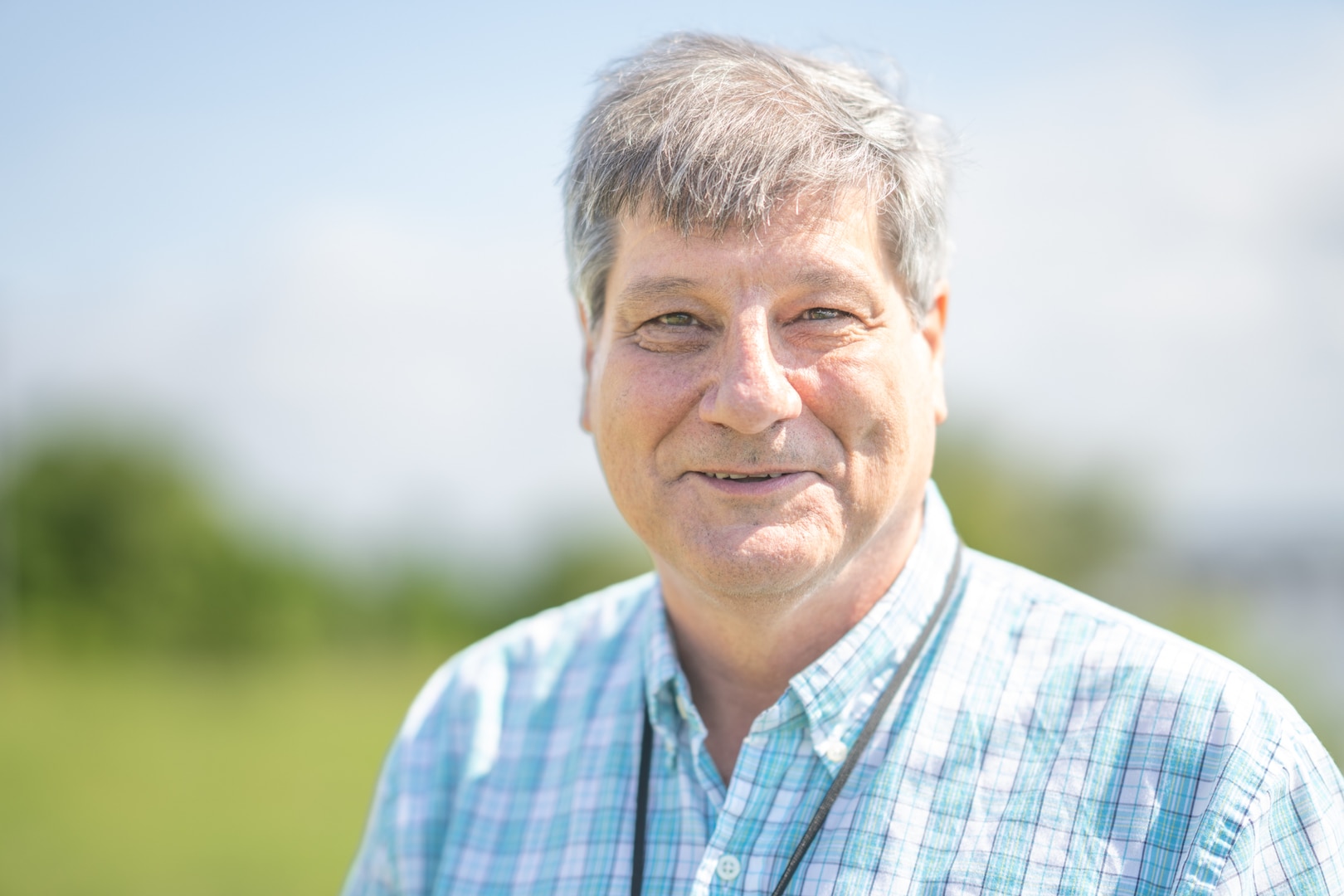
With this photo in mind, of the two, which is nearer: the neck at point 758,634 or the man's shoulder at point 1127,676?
the man's shoulder at point 1127,676

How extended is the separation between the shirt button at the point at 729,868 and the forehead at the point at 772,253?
3.62 feet

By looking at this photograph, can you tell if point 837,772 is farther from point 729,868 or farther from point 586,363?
point 586,363

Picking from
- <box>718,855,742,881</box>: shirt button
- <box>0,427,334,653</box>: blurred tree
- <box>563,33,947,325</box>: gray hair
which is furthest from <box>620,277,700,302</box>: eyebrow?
<box>0,427,334,653</box>: blurred tree

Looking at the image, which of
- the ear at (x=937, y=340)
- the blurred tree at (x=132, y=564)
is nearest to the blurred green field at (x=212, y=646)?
the blurred tree at (x=132, y=564)

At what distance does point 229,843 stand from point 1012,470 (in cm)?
1468

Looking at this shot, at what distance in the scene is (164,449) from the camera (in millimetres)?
24734

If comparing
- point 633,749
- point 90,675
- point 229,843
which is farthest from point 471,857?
point 90,675

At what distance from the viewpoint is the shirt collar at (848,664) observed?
213 cm

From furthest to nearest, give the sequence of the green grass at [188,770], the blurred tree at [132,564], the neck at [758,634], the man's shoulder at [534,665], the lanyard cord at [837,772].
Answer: the blurred tree at [132,564] < the green grass at [188,770] < the man's shoulder at [534,665] < the neck at [758,634] < the lanyard cord at [837,772]

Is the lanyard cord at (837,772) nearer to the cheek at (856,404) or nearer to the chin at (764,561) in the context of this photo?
the chin at (764,561)

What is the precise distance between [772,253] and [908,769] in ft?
3.39

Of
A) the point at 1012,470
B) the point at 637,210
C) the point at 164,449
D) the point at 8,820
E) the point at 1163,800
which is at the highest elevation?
the point at 1012,470

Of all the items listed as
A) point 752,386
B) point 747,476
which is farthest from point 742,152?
point 747,476

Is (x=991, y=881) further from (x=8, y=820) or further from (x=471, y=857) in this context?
(x=8, y=820)
